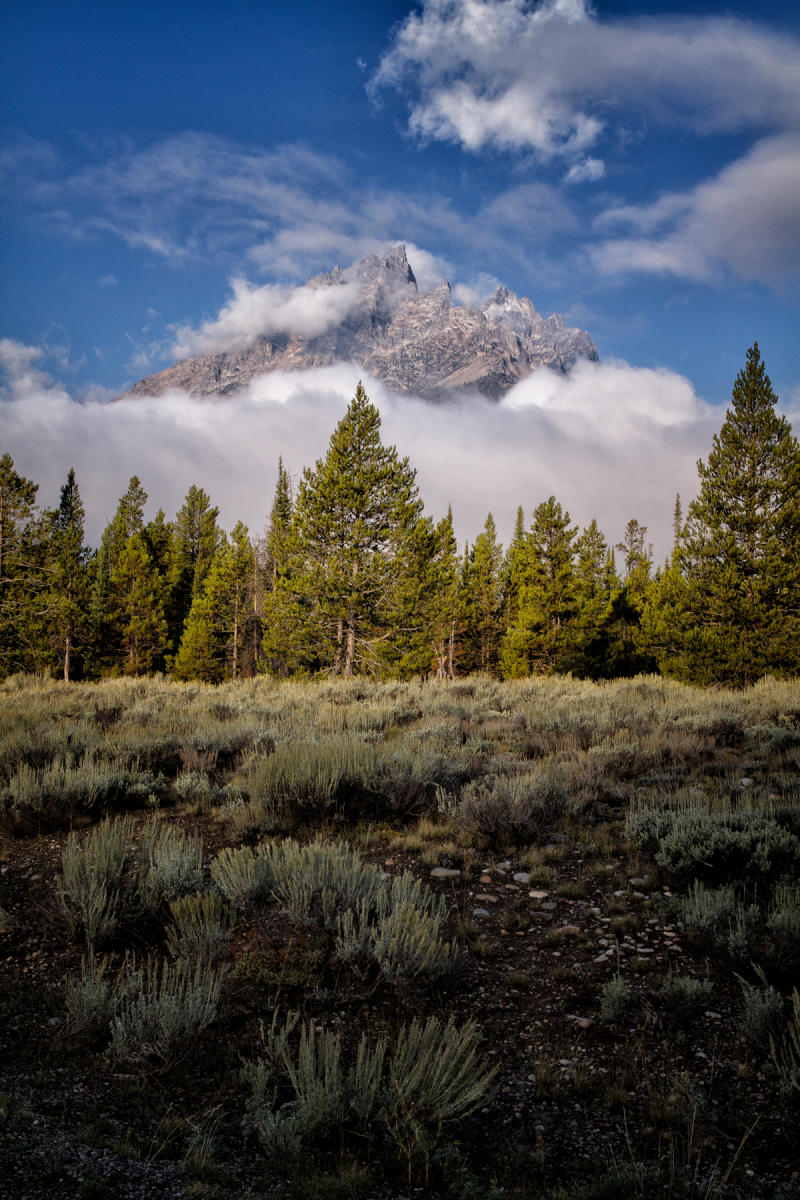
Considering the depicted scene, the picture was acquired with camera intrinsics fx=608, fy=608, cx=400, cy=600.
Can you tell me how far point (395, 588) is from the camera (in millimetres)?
24688

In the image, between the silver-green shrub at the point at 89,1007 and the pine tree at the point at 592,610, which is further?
the pine tree at the point at 592,610

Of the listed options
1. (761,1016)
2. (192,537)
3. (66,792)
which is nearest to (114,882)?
(66,792)

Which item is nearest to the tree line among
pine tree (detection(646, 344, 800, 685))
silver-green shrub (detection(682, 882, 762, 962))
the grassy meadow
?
pine tree (detection(646, 344, 800, 685))

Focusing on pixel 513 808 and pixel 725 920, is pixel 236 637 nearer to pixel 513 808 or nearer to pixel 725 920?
pixel 513 808

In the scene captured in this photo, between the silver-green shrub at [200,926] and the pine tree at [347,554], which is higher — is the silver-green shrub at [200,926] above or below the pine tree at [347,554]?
below

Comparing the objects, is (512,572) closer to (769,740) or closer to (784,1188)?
(769,740)

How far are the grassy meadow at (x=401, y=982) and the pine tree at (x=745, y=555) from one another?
1574 centimetres

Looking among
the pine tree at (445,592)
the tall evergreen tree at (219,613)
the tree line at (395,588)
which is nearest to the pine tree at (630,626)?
the tree line at (395,588)

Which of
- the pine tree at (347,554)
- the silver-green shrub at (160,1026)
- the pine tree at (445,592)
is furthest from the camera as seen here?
the pine tree at (445,592)

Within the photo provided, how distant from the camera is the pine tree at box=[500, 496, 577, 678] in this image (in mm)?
29750

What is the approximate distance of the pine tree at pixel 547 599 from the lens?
29750mm

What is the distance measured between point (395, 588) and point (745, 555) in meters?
12.8

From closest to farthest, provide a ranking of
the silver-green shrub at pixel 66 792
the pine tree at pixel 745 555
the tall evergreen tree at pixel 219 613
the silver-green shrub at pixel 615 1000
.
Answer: the silver-green shrub at pixel 615 1000 → the silver-green shrub at pixel 66 792 → the pine tree at pixel 745 555 → the tall evergreen tree at pixel 219 613

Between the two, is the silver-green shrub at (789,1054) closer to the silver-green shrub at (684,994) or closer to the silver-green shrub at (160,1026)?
the silver-green shrub at (684,994)
